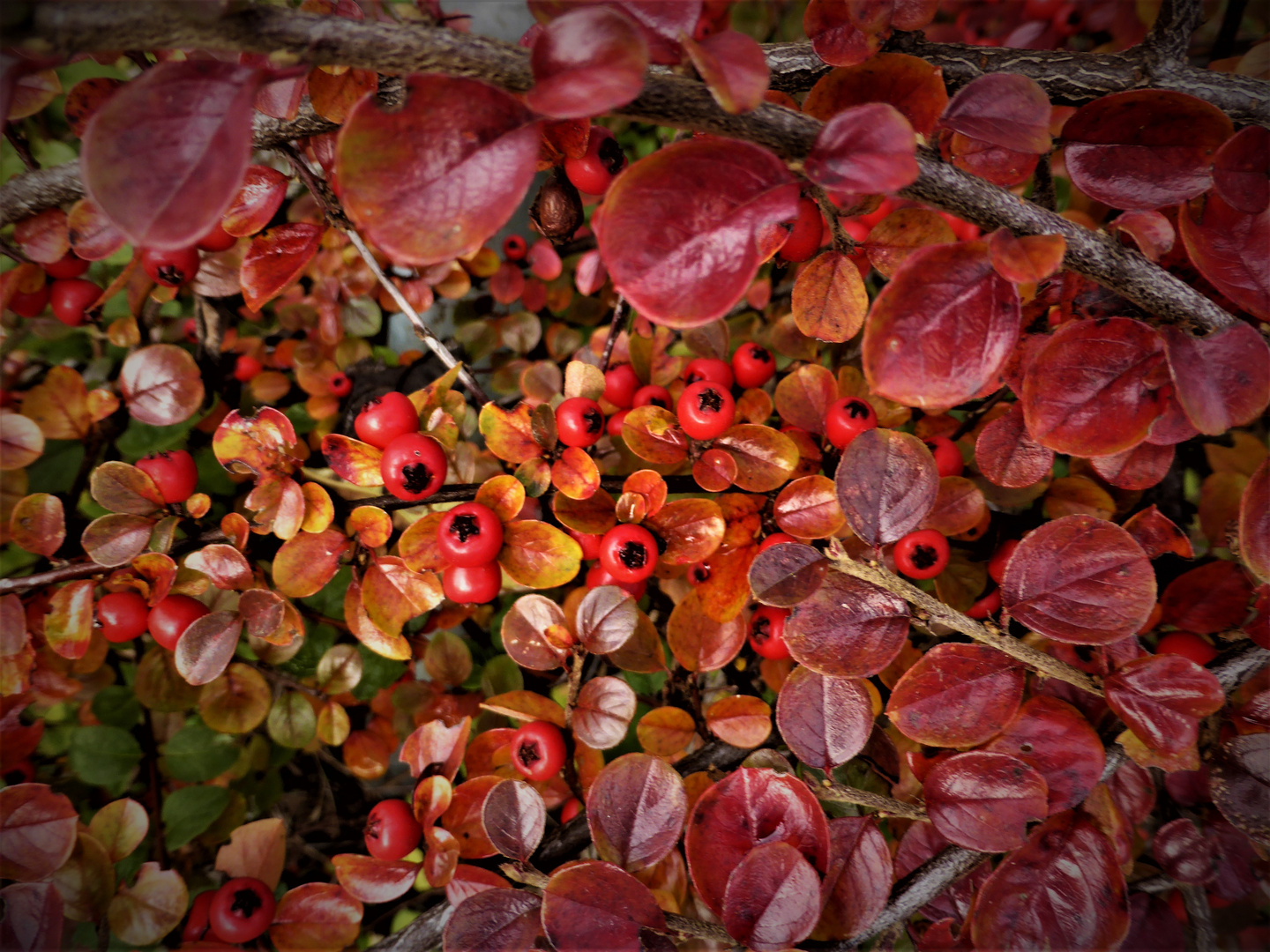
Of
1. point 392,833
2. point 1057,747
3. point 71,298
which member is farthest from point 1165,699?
point 71,298

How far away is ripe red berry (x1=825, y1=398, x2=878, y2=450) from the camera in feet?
2.70

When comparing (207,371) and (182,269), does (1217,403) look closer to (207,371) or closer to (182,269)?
(182,269)

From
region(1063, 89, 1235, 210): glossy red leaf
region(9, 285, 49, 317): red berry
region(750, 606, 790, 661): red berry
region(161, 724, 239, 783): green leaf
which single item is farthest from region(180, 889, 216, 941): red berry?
region(1063, 89, 1235, 210): glossy red leaf

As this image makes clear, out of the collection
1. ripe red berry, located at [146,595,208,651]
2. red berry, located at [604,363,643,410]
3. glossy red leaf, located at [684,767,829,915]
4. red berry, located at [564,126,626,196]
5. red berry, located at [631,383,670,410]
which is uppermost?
red berry, located at [564,126,626,196]

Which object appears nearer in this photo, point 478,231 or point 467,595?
point 478,231

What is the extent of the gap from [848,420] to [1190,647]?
0.51m

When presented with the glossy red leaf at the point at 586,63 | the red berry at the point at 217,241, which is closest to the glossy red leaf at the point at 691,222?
the glossy red leaf at the point at 586,63

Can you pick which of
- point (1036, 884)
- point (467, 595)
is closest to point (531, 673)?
point (467, 595)

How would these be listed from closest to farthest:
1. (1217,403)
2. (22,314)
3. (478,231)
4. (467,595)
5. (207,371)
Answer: (478,231), (1217,403), (467,595), (22,314), (207,371)

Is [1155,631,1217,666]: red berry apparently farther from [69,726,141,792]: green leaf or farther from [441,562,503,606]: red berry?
[69,726,141,792]: green leaf

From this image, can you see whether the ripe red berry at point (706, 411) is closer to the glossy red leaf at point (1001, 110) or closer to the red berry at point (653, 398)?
the red berry at point (653, 398)

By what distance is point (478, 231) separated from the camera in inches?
16.3

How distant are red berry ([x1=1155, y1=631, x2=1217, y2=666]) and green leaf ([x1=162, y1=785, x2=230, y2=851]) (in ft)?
4.56

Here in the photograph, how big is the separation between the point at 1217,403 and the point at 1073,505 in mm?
354
